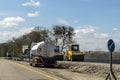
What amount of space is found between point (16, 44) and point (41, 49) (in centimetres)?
8271

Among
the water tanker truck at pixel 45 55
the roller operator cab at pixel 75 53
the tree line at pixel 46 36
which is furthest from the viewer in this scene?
the tree line at pixel 46 36

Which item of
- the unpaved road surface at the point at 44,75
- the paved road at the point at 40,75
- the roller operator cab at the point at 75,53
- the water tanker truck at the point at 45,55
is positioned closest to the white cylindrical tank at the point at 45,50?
the water tanker truck at the point at 45,55

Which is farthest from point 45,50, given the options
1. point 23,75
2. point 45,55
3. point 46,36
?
point 46,36

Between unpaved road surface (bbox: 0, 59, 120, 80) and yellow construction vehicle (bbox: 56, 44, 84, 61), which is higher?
yellow construction vehicle (bbox: 56, 44, 84, 61)

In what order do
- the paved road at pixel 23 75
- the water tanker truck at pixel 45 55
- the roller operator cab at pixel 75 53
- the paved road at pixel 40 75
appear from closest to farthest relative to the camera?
1. the paved road at pixel 23 75
2. the paved road at pixel 40 75
3. the water tanker truck at pixel 45 55
4. the roller operator cab at pixel 75 53

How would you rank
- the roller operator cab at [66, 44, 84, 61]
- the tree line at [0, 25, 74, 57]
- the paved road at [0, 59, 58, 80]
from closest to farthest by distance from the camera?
the paved road at [0, 59, 58, 80]
the roller operator cab at [66, 44, 84, 61]
the tree line at [0, 25, 74, 57]

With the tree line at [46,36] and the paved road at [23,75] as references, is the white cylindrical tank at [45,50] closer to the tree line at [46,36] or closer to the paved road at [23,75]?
the paved road at [23,75]

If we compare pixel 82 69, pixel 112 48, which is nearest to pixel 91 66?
pixel 82 69

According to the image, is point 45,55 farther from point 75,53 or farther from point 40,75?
point 40,75

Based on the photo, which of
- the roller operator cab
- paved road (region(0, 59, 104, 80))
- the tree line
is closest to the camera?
paved road (region(0, 59, 104, 80))

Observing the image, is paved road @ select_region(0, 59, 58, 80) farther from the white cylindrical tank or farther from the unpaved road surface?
the white cylindrical tank

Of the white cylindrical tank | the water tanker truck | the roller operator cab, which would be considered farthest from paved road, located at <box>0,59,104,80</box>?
the roller operator cab

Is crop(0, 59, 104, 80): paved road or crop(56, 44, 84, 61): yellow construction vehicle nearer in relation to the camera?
crop(0, 59, 104, 80): paved road

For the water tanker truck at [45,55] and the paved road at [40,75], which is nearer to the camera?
the paved road at [40,75]
